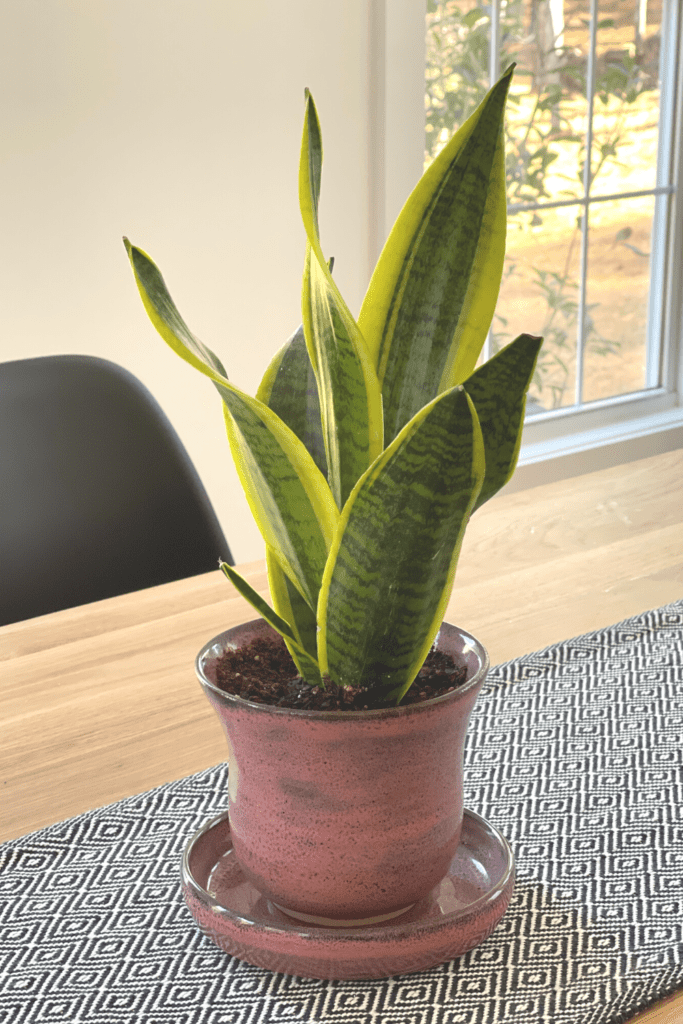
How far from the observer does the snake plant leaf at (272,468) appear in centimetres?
39

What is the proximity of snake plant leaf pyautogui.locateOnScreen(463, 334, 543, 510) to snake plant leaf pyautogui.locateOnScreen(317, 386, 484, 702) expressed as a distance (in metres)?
0.02

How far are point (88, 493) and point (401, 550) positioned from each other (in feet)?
2.91

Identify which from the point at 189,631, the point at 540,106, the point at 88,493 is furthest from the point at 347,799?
the point at 540,106

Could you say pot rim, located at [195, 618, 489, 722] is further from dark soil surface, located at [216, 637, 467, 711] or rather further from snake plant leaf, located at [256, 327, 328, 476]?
snake plant leaf, located at [256, 327, 328, 476]

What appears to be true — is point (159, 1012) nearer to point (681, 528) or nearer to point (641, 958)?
point (641, 958)

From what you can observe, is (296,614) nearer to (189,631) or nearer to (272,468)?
(272,468)

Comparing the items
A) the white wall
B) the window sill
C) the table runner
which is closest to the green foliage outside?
the window sill

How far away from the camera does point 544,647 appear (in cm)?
83

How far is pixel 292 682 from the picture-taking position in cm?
50

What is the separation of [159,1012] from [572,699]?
0.39 metres

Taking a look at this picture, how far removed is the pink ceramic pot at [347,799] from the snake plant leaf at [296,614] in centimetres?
4

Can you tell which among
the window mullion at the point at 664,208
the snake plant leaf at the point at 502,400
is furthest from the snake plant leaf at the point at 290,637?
the window mullion at the point at 664,208

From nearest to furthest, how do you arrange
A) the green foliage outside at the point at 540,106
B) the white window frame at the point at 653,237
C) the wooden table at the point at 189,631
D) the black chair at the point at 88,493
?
the wooden table at the point at 189,631
the black chair at the point at 88,493
the white window frame at the point at 653,237
the green foliage outside at the point at 540,106

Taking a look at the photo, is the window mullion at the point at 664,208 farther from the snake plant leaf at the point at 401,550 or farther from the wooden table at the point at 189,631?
the snake plant leaf at the point at 401,550
